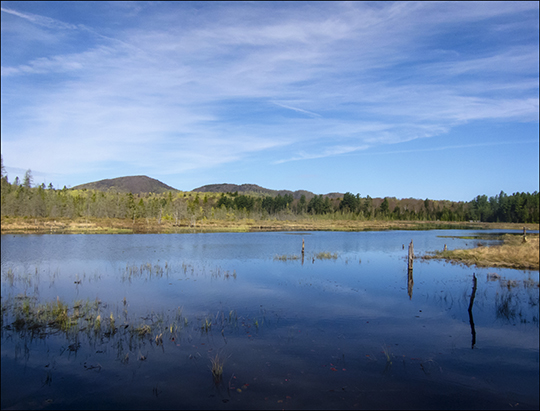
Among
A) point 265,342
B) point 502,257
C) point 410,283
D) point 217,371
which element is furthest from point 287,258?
point 217,371

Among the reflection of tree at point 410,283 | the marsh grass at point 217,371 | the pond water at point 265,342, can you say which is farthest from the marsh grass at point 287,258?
the marsh grass at point 217,371

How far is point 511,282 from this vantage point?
29922 millimetres

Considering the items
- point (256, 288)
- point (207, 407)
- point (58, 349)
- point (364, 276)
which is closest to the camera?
point (207, 407)

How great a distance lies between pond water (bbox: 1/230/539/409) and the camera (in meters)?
11.5

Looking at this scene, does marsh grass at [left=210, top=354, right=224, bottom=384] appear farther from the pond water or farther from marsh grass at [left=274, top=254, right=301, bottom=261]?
marsh grass at [left=274, top=254, right=301, bottom=261]

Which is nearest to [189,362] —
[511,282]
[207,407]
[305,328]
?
[207,407]

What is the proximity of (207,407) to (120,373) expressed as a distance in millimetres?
3913

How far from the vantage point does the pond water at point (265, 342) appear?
11.5 m

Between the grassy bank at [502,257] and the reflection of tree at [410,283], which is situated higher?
the grassy bank at [502,257]

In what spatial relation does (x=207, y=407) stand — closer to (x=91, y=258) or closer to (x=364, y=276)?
(x=364, y=276)

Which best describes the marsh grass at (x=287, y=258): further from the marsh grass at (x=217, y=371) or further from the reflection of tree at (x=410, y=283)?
the marsh grass at (x=217, y=371)

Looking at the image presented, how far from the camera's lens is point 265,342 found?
53.2 feet

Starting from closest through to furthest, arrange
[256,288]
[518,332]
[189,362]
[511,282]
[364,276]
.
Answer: [189,362], [518,332], [256,288], [511,282], [364,276]

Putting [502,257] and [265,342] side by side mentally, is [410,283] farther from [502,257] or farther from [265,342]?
[265,342]
